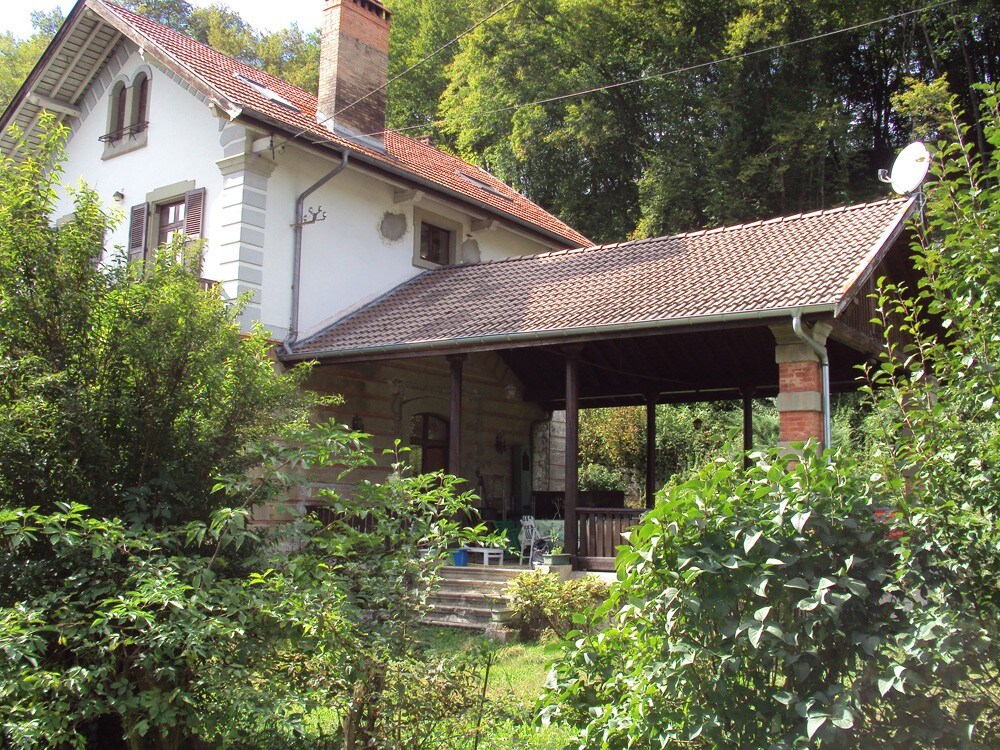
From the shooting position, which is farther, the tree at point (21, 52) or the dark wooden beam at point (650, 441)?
the tree at point (21, 52)

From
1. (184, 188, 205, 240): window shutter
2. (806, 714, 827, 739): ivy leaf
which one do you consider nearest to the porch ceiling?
(184, 188, 205, 240): window shutter

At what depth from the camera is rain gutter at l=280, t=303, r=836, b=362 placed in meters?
9.13

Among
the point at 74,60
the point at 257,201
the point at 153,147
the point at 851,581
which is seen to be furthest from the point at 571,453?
the point at 74,60

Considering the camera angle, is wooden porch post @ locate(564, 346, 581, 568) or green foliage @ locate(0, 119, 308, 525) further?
wooden porch post @ locate(564, 346, 581, 568)

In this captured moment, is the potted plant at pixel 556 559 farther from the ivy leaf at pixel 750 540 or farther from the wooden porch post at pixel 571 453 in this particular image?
the ivy leaf at pixel 750 540

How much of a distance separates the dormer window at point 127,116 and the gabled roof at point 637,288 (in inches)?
187

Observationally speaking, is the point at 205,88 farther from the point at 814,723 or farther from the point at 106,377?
the point at 814,723

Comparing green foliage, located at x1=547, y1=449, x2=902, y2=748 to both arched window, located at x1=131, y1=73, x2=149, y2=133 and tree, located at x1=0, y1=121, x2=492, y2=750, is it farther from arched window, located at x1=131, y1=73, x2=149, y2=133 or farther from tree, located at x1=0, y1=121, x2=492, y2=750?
arched window, located at x1=131, y1=73, x2=149, y2=133

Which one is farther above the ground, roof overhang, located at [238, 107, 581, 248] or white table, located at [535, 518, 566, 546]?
roof overhang, located at [238, 107, 581, 248]

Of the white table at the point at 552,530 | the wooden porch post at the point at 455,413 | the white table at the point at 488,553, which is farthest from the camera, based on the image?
the white table at the point at 552,530

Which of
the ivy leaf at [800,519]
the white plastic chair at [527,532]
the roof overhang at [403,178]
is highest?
the roof overhang at [403,178]

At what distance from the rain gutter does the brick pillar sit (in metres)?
0.40

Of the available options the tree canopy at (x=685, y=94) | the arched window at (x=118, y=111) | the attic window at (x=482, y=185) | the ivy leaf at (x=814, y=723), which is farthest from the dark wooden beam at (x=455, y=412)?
the tree canopy at (x=685, y=94)

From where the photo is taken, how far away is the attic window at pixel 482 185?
751 inches
